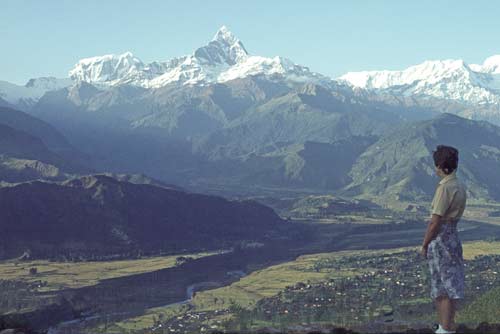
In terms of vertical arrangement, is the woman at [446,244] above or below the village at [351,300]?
above

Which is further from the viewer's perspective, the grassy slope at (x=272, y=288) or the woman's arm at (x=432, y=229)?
the grassy slope at (x=272, y=288)

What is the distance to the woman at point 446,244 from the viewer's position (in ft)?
67.1

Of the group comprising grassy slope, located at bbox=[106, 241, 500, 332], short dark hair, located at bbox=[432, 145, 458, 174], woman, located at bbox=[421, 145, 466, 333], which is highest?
short dark hair, located at bbox=[432, 145, 458, 174]

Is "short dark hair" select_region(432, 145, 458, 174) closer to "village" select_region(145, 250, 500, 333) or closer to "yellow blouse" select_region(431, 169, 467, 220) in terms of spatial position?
"yellow blouse" select_region(431, 169, 467, 220)

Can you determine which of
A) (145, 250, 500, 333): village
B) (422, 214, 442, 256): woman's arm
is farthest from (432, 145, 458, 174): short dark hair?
(145, 250, 500, 333): village

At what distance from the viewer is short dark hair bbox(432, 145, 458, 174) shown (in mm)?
20703

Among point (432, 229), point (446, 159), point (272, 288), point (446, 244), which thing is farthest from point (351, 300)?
point (432, 229)

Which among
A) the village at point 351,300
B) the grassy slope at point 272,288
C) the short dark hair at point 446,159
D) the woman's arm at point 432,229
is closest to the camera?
the woman's arm at point 432,229

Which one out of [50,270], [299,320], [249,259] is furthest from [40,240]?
[299,320]

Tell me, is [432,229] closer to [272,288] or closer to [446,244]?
[446,244]

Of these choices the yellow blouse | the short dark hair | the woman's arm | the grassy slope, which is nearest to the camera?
the woman's arm

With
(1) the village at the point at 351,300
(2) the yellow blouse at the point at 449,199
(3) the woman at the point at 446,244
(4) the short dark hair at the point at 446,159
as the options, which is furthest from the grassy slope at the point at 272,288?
(4) the short dark hair at the point at 446,159

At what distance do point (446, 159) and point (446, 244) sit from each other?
92.9 inches

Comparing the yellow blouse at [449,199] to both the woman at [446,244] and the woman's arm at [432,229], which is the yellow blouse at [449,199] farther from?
the woman's arm at [432,229]
